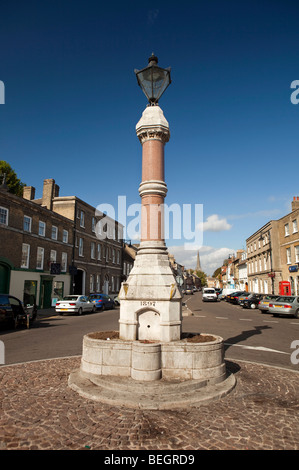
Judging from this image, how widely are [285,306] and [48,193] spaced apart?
24.8 m

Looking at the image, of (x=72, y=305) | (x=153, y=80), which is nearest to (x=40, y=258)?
(x=72, y=305)

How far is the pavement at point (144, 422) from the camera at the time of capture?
3488 mm

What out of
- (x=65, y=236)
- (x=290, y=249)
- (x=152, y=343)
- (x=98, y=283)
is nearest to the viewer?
(x=152, y=343)

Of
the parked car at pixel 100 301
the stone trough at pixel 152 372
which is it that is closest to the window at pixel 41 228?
the parked car at pixel 100 301

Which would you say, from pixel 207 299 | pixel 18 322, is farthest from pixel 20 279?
pixel 207 299

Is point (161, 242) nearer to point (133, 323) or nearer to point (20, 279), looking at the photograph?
point (133, 323)

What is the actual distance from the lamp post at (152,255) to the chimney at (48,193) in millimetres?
25070

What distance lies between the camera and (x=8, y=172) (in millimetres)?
33312

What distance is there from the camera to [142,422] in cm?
406

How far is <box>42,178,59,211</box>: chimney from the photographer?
30953 millimetres

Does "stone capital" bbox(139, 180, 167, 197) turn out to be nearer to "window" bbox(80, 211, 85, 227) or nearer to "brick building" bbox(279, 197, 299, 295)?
"window" bbox(80, 211, 85, 227)

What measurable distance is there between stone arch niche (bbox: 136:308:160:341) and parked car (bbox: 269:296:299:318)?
16325 millimetres

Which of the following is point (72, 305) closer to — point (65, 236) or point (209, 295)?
point (65, 236)
